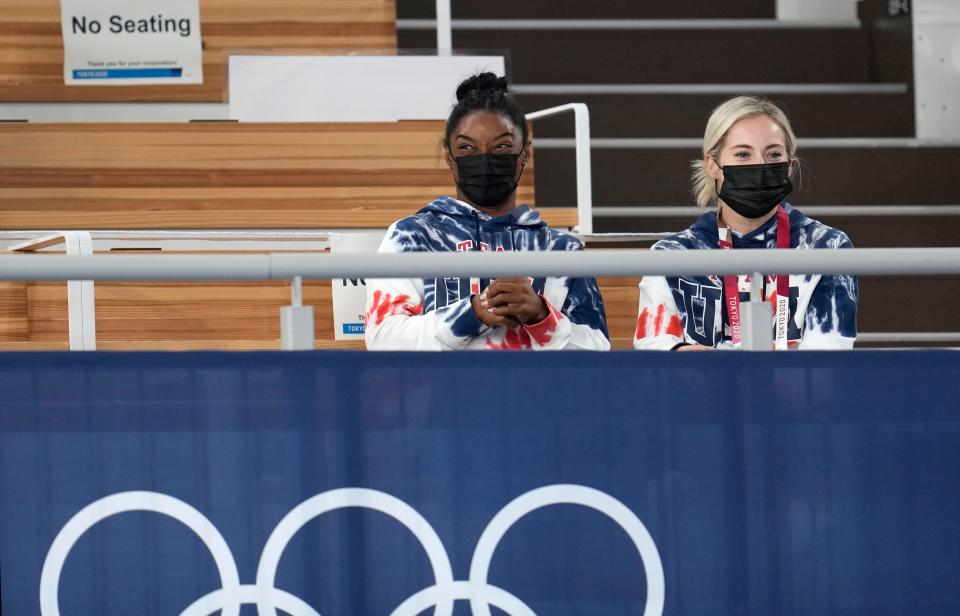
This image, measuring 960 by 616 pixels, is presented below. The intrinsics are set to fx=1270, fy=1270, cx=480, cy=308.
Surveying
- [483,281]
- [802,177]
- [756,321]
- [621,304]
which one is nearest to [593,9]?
[802,177]

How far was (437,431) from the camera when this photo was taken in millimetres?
1781

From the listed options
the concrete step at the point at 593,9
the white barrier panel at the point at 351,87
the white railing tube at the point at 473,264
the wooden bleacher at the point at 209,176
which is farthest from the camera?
the concrete step at the point at 593,9

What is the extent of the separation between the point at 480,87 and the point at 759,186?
0.62m

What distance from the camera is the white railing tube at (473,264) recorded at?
67.7 inches

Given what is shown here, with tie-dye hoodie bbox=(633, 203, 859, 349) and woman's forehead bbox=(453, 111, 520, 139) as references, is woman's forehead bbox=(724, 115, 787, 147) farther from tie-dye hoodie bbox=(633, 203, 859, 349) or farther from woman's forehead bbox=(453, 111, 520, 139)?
woman's forehead bbox=(453, 111, 520, 139)

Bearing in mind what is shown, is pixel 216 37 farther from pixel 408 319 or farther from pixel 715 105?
pixel 408 319

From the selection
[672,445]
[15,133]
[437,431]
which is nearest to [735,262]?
[672,445]

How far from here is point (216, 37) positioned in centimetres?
464

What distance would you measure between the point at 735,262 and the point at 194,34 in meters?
3.25

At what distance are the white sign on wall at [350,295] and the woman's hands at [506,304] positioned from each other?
99 cm

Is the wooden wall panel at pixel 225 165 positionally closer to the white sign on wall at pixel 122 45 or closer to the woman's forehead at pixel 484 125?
the white sign on wall at pixel 122 45

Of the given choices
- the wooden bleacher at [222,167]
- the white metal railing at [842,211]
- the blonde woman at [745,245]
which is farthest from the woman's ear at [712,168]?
the white metal railing at [842,211]

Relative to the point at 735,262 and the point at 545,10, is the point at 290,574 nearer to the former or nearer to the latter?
the point at 735,262

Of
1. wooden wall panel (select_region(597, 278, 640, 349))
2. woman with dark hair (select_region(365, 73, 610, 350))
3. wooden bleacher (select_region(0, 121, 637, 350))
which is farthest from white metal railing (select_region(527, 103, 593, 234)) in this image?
woman with dark hair (select_region(365, 73, 610, 350))
